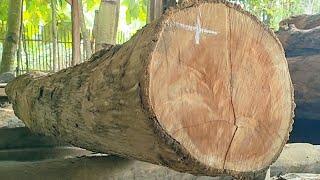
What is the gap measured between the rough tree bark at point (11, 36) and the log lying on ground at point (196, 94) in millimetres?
7336

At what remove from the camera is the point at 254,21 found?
210cm

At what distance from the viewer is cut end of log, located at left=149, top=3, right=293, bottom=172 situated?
1.87m

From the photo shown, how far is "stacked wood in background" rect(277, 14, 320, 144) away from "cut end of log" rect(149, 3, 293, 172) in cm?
352

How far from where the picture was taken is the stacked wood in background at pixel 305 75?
5.58 metres

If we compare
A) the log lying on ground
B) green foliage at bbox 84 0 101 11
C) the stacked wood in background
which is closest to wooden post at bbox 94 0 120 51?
the stacked wood in background

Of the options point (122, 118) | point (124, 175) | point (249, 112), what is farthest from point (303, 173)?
point (122, 118)

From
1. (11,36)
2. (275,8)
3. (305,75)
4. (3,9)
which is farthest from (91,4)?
(305,75)

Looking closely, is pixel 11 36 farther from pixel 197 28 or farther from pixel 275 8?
pixel 197 28

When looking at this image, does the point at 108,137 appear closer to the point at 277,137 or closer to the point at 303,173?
the point at 277,137

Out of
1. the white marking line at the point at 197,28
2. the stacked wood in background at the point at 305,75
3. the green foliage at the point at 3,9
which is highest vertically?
the white marking line at the point at 197,28

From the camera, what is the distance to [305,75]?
5680 mm

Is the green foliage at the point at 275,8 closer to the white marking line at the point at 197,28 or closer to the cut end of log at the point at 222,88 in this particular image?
the cut end of log at the point at 222,88

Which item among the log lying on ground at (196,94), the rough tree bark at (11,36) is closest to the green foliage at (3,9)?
the rough tree bark at (11,36)

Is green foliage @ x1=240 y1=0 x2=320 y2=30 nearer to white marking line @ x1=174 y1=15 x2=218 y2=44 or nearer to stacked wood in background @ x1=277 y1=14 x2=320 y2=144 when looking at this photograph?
stacked wood in background @ x1=277 y1=14 x2=320 y2=144
